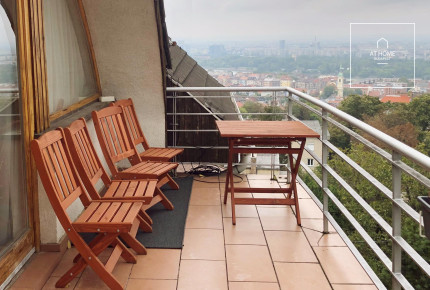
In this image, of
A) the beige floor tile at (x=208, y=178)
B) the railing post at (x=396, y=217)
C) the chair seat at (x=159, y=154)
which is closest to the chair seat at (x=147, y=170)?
the chair seat at (x=159, y=154)

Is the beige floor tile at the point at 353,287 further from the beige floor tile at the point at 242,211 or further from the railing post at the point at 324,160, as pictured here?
the beige floor tile at the point at 242,211

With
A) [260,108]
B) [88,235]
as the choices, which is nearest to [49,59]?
[88,235]

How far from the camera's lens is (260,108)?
627 centimetres

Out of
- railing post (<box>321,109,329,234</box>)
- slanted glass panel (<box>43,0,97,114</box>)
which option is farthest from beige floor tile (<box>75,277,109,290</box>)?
railing post (<box>321,109,329,234</box>)

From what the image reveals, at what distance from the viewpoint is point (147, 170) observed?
427cm

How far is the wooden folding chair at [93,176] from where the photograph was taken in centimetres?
329

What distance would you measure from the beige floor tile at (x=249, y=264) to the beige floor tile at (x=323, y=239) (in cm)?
39

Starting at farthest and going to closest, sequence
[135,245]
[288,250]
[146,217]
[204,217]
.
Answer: [204,217] < [146,217] < [288,250] < [135,245]

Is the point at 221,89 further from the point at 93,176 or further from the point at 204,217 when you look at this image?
the point at 93,176

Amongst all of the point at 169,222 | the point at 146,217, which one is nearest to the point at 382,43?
the point at 169,222

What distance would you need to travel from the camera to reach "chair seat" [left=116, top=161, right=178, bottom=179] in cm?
413

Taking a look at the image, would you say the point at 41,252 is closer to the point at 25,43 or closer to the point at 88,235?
the point at 88,235

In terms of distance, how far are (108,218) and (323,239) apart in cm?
167

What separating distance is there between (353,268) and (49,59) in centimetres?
258
